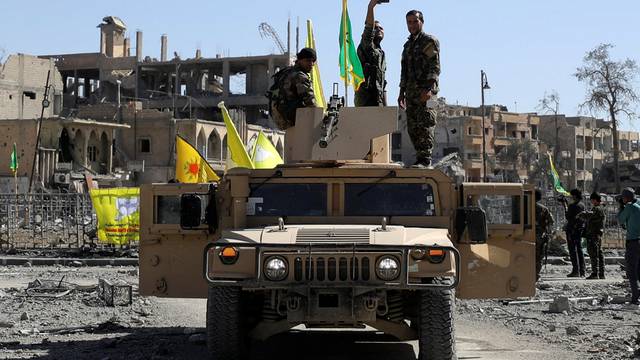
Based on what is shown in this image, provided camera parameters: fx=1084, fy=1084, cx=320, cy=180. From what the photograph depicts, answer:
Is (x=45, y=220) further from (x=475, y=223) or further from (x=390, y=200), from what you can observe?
(x=475, y=223)

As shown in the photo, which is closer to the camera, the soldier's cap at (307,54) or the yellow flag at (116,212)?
the soldier's cap at (307,54)

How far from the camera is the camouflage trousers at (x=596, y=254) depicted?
813 inches

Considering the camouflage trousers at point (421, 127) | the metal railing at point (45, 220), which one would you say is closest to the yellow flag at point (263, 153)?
the metal railing at point (45, 220)

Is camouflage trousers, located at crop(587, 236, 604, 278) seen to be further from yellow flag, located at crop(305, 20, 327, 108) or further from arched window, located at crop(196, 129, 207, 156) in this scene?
arched window, located at crop(196, 129, 207, 156)

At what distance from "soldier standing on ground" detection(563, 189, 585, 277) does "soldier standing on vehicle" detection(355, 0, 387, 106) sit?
26.7 feet

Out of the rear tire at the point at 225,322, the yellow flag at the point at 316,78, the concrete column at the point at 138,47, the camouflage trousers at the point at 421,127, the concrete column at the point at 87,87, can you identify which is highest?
the concrete column at the point at 138,47

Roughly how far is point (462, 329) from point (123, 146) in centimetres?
6555

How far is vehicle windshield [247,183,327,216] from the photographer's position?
9977 millimetres

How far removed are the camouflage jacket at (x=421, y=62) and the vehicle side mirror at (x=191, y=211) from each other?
3070 millimetres

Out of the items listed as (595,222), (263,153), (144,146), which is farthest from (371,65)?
(144,146)

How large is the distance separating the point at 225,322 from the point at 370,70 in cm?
538

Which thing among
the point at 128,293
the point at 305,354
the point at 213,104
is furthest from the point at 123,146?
the point at 305,354

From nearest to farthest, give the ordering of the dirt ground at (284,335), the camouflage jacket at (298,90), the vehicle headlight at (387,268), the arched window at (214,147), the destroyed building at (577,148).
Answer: the vehicle headlight at (387,268)
the dirt ground at (284,335)
the camouflage jacket at (298,90)
the arched window at (214,147)
the destroyed building at (577,148)

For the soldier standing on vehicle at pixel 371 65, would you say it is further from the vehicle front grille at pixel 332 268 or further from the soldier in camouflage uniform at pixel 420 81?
the vehicle front grille at pixel 332 268
